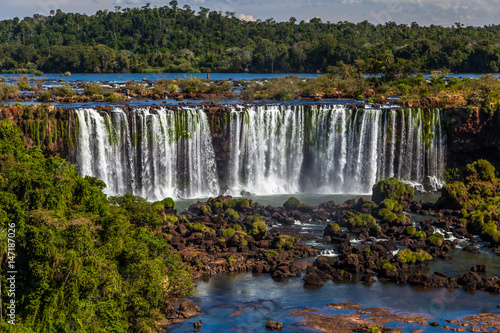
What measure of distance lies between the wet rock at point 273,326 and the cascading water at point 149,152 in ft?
62.1

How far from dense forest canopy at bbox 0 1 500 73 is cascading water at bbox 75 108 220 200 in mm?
27696

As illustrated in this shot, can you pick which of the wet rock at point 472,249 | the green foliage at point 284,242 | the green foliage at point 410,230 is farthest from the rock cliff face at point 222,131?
the wet rock at point 472,249

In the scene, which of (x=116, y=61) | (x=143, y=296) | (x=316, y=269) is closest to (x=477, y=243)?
(x=316, y=269)

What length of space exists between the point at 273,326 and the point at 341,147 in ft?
78.5

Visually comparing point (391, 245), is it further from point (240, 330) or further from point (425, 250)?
point (240, 330)

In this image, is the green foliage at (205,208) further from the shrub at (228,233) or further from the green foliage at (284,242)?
the green foliage at (284,242)

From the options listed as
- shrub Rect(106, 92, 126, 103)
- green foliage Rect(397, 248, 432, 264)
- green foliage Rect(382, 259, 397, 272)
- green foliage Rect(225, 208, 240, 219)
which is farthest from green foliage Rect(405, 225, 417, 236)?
shrub Rect(106, 92, 126, 103)

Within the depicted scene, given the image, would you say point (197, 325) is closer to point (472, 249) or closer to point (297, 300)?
point (297, 300)

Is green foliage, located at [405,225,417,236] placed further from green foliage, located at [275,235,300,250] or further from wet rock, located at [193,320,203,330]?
wet rock, located at [193,320,203,330]

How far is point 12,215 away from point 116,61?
85.1 m

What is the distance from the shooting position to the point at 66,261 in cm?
1862

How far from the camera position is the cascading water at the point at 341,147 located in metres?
45.2

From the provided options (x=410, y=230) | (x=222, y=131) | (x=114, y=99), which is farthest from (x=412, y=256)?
(x=114, y=99)

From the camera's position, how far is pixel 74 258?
61.5 ft
